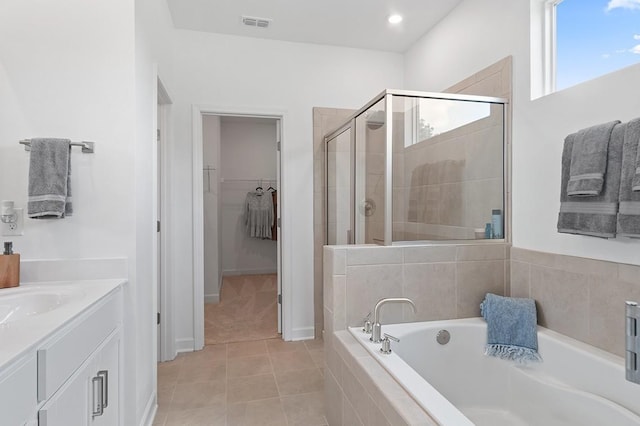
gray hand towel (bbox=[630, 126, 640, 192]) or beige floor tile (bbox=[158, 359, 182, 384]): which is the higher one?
gray hand towel (bbox=[630, 126, 640, 192])

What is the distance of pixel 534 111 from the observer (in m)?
2.02

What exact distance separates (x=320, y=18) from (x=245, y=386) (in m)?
2.92

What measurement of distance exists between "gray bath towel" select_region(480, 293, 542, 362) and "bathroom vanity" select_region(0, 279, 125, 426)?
1905mm

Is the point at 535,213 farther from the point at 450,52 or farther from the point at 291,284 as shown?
the point at 291,284

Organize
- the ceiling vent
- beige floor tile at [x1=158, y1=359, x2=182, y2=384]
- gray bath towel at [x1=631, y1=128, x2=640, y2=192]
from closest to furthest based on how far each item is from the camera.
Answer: gray bath towel at [x1=631, y1=128, x2=640, y2=192] → beige floor tile at [x1=158, y1=359, x2=182, y2=384] → the ceiling vent

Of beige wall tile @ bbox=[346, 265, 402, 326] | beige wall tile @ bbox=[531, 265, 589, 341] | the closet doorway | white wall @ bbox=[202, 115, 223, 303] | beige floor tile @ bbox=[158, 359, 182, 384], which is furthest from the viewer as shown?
the closet doorway

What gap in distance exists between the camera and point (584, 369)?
161cm

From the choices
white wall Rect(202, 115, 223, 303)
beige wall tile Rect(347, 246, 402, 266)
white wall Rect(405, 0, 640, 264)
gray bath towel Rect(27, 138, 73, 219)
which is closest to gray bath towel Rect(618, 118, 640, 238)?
white wall Rect(405, 0, 640, 264)

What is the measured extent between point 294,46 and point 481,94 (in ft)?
5.76

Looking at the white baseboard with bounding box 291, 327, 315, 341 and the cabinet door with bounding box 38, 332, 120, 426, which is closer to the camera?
the cabinet door with bounding box 38, 332, 120, 426

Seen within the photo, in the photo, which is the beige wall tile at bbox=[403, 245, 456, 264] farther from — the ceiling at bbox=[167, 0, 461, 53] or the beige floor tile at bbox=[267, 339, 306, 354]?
the ceiling at bbox=[167, 0, 461, 53]

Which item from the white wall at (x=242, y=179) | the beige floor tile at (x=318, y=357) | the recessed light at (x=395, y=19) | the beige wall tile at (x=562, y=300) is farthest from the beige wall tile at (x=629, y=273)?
the white wall at (x=242, y=179)

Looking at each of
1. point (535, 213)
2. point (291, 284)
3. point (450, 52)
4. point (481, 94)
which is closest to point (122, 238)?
point (291, 284)

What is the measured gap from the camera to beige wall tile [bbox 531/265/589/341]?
1.74m
